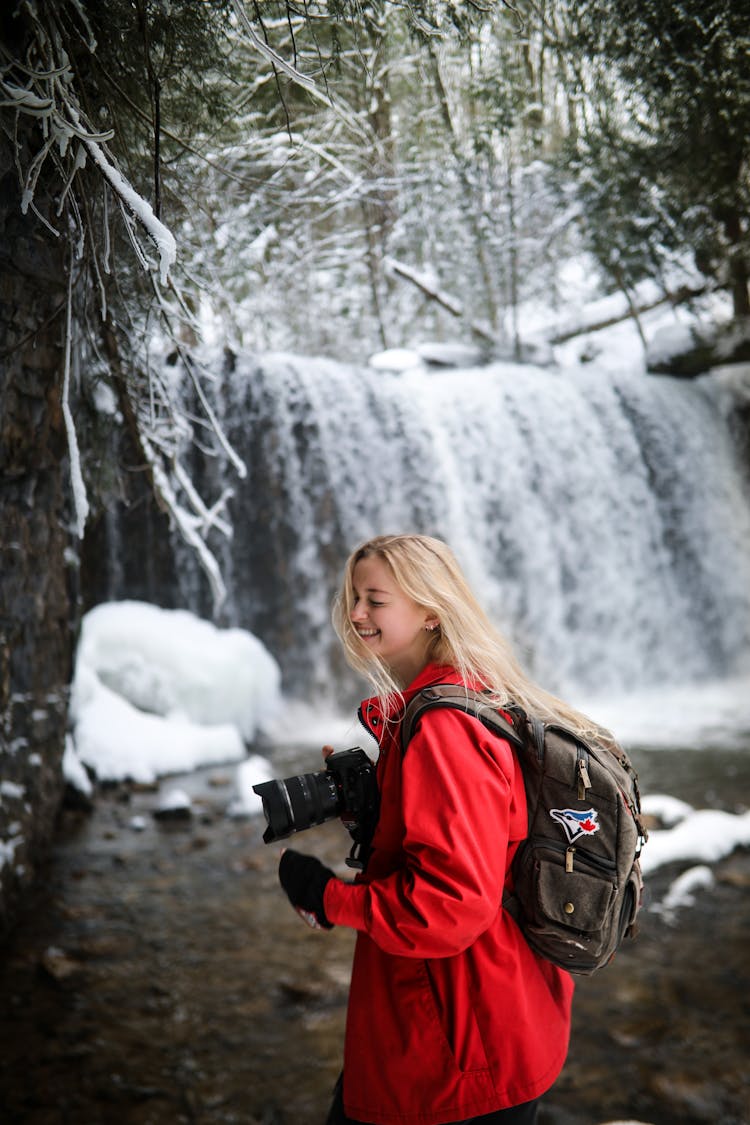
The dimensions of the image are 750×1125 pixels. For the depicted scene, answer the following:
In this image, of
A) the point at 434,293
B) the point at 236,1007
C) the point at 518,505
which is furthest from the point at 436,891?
the point at 434,293

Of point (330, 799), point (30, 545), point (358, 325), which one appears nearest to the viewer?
point (330, 799)

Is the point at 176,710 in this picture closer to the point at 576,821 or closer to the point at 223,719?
the point at 223,719

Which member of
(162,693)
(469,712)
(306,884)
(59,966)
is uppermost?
A: (469,712)

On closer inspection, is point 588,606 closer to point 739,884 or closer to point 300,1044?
point 739,884

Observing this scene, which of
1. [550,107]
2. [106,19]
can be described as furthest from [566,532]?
[106,19]

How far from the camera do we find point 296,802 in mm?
1257

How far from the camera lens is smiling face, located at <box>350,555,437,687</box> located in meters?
1.35

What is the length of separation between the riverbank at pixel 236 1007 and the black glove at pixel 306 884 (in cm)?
140

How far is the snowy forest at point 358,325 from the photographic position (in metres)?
2.18

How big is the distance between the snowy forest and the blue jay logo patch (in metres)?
1.33

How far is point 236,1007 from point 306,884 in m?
1.94

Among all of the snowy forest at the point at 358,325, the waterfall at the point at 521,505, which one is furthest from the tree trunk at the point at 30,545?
the waterfall at the point at 521,505

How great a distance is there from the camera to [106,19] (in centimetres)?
188

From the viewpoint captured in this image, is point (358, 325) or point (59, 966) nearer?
point (59, 966)
